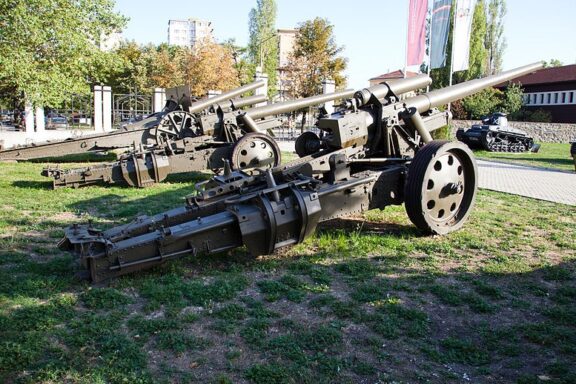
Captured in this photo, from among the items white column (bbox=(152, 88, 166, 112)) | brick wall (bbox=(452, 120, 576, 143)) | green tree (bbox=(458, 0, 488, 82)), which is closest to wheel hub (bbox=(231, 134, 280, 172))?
white column (bbox=(152, 88, 166, 112))

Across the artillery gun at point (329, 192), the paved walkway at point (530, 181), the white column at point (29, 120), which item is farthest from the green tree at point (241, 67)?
the artillery gun at point (329, 192)

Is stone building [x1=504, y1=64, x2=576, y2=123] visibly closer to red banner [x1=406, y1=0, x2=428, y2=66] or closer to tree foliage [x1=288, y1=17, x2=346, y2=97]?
tree foliage [x1=288, y1=17, x2=346, y2=97]

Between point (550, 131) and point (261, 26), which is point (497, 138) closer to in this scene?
point (550, 131)

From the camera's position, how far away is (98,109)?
914 inches

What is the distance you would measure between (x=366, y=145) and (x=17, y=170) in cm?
887

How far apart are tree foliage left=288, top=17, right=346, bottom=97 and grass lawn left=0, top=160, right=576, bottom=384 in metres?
25.6

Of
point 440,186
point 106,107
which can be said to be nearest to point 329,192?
point 440,186

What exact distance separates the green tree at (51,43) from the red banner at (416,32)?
10.3 m

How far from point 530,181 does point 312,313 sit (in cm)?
970

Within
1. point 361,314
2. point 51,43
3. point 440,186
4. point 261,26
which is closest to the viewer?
point 361,314

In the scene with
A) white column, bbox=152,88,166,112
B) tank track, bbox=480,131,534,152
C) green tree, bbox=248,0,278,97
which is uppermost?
green tree, bbox=248,0,278,97

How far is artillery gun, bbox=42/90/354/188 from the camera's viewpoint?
9352 mm

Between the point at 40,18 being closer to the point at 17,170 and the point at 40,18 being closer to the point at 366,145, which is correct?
the point at 17,170

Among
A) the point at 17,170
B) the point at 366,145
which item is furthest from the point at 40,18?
the point at 366,145
